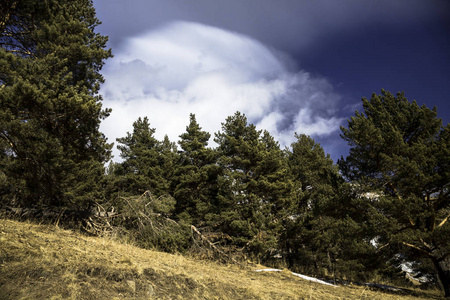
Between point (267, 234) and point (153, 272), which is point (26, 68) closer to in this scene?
point (153, 272)

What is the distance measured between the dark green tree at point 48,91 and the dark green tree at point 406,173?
12.4 meters

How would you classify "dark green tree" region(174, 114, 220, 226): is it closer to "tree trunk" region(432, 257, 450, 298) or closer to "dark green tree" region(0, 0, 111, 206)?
"dark green tree" region(0, 0, 111, 206)

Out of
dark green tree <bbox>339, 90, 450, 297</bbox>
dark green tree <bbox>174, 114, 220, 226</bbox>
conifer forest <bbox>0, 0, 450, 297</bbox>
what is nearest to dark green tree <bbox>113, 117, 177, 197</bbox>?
dark green tree <bbox>174, 114, 220, 226</bbox>

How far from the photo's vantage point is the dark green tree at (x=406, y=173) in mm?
9719

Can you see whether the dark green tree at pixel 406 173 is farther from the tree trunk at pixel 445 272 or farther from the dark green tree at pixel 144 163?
the dark green tree at pixel 144 163

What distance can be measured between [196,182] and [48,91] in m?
13.7

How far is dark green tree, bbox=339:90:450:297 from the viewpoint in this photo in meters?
9.72

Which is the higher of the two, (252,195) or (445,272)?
(252,195)

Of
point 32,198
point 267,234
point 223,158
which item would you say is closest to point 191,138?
point 223,158

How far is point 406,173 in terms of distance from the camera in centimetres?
1002

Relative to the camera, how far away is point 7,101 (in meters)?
6.34

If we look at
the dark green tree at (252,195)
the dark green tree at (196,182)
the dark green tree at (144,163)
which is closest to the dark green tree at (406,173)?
the dark green tree at (252,195)

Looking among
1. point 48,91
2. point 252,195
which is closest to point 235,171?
point 252,195

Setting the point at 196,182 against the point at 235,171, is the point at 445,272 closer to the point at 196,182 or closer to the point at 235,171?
the point at 235,171
